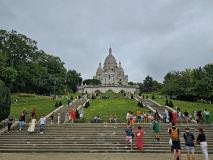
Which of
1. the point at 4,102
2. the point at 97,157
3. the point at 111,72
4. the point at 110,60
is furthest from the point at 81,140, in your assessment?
the point at 110,60

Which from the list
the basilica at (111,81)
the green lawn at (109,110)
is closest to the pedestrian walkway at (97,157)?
the green lawn at (109,110)

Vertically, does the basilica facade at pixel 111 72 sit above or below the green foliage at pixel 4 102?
above

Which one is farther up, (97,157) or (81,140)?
(81,140)

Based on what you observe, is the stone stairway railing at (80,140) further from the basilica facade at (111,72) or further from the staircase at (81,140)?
the basilica facade at (111,72)

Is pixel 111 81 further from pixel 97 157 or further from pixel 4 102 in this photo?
pixel 97 157

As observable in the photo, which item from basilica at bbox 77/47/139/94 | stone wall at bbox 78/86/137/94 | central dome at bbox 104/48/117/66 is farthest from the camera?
central dome at bbox 104/48/117/66

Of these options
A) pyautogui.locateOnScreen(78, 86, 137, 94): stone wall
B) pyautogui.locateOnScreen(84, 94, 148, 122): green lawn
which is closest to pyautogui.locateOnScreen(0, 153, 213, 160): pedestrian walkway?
pyautogui.locateOnScreen(84, 94, 148, 122): green lawn

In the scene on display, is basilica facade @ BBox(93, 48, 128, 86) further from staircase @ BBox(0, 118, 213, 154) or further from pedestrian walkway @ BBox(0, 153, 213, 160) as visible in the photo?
pedestrian walkway @ BBox(0, 153, 213, 160)

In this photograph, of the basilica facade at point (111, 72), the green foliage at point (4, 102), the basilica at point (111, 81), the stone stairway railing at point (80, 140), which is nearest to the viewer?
the stone stairway railing at point (80, 140)

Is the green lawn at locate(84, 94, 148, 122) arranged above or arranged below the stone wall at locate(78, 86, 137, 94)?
below

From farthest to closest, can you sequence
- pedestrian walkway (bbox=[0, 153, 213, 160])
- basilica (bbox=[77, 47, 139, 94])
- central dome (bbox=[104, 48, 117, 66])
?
central dome (bbox=[104, 48, 117, 66])
basilica (bbox=[77, 47, 139, 94])
pedestrian walkway (bbox=[0, 153, 213, 160])

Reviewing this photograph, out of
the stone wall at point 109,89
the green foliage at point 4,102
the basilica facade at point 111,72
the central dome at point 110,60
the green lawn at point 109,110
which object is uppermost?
the central dome at point 110,60

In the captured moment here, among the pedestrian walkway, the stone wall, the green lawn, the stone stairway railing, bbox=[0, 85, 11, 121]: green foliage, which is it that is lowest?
the pedestrian walkway

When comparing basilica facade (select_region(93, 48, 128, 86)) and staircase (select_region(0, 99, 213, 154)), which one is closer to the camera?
staircase (select_region(0, 99, 213, 154))
